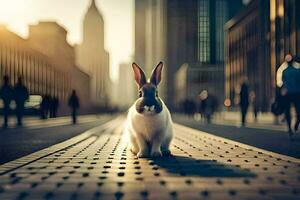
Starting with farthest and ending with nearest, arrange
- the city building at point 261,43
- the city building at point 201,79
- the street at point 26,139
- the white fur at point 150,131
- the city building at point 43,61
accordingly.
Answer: the city building at point 201,79 < the city building at point 43,61 < the city building at point 261,43 < the street at point 26,139 < the white fur at point 150,131

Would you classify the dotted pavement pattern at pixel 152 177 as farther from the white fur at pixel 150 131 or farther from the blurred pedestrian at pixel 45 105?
the blurred pedestrian at pixel 45 105

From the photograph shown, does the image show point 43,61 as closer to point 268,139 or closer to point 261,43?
point 261,43

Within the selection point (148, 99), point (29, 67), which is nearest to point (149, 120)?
point (148, 99)

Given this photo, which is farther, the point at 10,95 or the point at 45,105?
the point at 45,105

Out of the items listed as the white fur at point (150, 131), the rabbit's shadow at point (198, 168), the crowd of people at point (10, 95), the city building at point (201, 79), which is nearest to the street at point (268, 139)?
the rabbit's shadow at point (198, 168)

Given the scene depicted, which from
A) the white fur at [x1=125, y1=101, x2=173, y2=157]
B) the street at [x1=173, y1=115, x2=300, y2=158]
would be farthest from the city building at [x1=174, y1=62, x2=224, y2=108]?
the white fur at [x1=125, y1=101, x2=173, y2=157]

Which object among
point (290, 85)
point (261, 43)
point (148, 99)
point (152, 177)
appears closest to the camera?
point (152, 177)

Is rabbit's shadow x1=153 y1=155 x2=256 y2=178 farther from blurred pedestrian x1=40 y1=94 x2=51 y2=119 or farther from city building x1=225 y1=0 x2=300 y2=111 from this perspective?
city building x1=225 y1=0 x2=300 y2=111

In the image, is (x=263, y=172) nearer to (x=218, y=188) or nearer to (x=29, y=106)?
(x=218, y=188)
